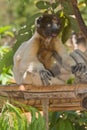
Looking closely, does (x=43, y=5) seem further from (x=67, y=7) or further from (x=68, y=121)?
(x=68, y=121)

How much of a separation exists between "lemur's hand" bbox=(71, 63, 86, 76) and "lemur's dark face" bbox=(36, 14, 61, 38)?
34 cm

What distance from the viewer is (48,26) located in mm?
3801

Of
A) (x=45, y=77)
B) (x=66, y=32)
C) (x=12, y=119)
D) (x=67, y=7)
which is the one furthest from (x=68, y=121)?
(x=12, y=119)

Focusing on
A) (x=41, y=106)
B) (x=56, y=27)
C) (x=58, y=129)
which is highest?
(x=56, y=27)

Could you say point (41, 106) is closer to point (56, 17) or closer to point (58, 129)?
Result: point (58, 129)

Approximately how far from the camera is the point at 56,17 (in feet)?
11.7

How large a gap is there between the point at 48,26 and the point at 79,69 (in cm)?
55

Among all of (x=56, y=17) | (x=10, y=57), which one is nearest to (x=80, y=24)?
(x=56, y=17)

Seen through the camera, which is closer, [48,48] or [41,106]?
[41,106]

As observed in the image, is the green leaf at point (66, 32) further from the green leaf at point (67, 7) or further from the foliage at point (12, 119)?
the foliage at point (12, 119)

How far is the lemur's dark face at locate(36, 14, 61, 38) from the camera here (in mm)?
3645

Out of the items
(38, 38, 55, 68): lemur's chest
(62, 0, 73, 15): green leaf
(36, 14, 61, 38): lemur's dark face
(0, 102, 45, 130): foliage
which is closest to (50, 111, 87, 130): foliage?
(38, 38, 55, 68): lemur's chest

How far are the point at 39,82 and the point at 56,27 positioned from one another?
16.9 inches

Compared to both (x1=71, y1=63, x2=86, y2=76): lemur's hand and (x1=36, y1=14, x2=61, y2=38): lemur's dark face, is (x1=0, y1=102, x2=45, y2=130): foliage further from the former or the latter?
(x1=36, y1=14, x2=61, y2=38): lemur's dark face
